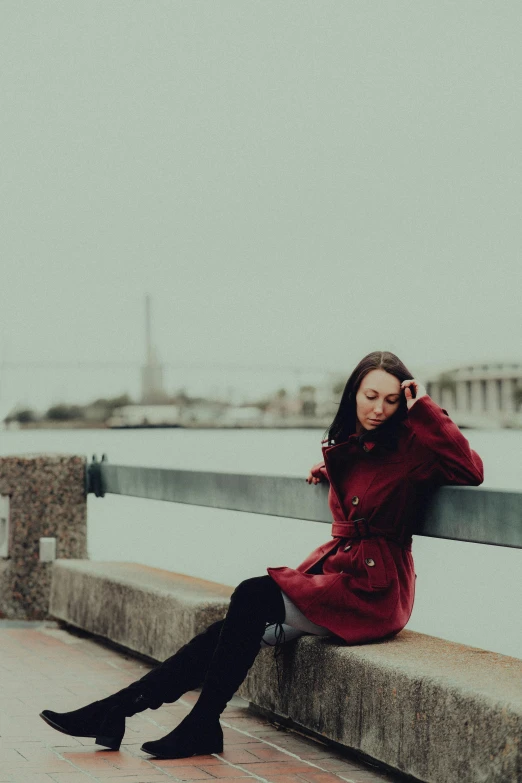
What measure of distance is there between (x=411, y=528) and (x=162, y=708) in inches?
55.0

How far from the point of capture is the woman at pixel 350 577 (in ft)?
12.5

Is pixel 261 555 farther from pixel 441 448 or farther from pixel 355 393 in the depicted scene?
pixel 441 448

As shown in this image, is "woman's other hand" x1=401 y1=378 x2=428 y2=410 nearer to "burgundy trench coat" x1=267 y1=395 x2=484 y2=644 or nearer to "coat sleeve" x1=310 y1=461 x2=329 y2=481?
"burgundy trench coat" x1=267 y1=395 x2=484 y2=644

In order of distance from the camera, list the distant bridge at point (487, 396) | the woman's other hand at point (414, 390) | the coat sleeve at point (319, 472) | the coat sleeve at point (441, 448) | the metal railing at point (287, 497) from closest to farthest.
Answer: the metal railing at point (287, 497) < the coat sleeve at point (441, 448) < the woman's other hand at point (414, 390) < the coat sleeve at point (319, 472) < the distant bridge at point (487, 396)

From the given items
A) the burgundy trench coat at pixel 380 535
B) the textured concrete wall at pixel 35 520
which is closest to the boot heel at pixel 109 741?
the burgundy trench coat at pixel 380 535

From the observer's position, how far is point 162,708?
464 centimetres

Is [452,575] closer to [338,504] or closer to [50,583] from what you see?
[50,583]

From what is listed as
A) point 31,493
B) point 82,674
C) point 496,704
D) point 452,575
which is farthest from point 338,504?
point 452,575

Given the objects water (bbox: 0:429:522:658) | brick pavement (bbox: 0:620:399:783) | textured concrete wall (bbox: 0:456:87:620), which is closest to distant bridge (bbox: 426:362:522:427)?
water (bbox: 0:429:522:658)

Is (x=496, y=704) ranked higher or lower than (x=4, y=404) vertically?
lower

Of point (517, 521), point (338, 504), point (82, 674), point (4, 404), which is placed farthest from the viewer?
point (4, 404)

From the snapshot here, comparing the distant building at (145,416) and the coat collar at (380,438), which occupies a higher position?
the distant building at (145,416)

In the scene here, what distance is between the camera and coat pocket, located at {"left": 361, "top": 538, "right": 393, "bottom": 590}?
149 inches

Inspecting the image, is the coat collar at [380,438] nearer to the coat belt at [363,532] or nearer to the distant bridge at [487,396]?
the coat belt at [363,532]
